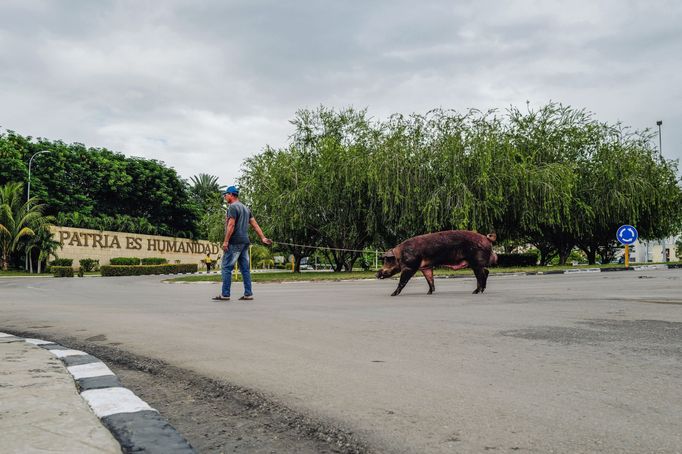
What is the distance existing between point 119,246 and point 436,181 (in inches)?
1320

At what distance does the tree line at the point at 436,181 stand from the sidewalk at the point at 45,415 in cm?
2494

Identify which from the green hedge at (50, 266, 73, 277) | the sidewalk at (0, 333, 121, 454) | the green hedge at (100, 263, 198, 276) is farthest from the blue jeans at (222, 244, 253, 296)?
the green hedge at (50, 266, 73, 277)

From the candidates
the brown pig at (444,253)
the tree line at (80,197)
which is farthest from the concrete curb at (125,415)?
the tree line at (80,197)

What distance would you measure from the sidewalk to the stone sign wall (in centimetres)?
3831

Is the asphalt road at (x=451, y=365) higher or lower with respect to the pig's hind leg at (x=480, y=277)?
lower

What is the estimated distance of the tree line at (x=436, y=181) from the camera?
29.1 meters

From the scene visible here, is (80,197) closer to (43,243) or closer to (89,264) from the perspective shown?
(89,264)

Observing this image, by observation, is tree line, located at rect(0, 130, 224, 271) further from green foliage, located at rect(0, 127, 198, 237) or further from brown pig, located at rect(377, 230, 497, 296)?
brown pig, located at rect(377, 230, 497, 296)

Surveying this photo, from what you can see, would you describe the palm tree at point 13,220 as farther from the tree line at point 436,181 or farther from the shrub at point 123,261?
the tree line at point 436,181

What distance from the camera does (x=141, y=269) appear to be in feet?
137

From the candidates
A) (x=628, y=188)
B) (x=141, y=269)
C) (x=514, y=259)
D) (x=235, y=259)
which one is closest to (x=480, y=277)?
(x=235, y=259)

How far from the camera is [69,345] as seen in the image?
5.23 m

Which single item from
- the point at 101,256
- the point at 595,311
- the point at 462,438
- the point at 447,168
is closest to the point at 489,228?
the point at 447,168

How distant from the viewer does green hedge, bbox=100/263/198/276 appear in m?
38.0
